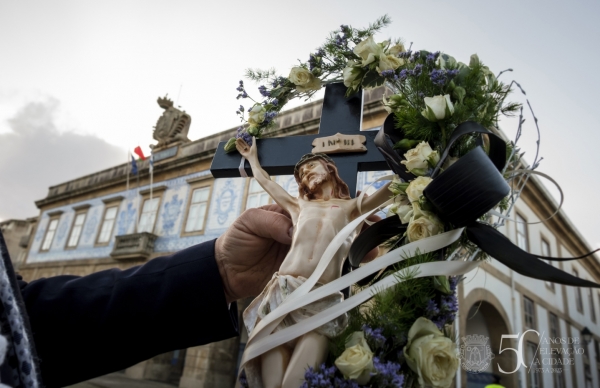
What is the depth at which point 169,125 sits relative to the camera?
15656mm

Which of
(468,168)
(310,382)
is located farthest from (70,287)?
(468,168)

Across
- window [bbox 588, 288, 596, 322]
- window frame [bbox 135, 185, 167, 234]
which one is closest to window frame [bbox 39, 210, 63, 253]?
window frame [bbox 135, 185, 167, 234]

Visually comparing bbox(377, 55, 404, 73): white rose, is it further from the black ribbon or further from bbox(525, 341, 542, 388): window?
bbox(525, 341, 542, 388): window

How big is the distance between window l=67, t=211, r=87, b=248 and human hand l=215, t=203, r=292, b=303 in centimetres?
1713

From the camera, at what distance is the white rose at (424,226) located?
1149 millimetres

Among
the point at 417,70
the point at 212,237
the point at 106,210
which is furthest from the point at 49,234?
the point at 417,70

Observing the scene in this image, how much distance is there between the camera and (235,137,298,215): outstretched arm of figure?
5.48ft

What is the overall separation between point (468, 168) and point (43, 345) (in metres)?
1.39

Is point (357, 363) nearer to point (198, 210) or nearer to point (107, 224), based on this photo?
point (198, 210)

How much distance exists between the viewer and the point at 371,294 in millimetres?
1115

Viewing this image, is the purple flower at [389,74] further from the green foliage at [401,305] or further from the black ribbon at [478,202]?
the green foliage at [401,305]

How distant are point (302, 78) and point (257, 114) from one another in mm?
283

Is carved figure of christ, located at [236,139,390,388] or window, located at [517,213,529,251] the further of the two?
window, located at [517,213,529,251]

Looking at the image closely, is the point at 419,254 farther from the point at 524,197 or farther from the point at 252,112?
the point at 524,197
